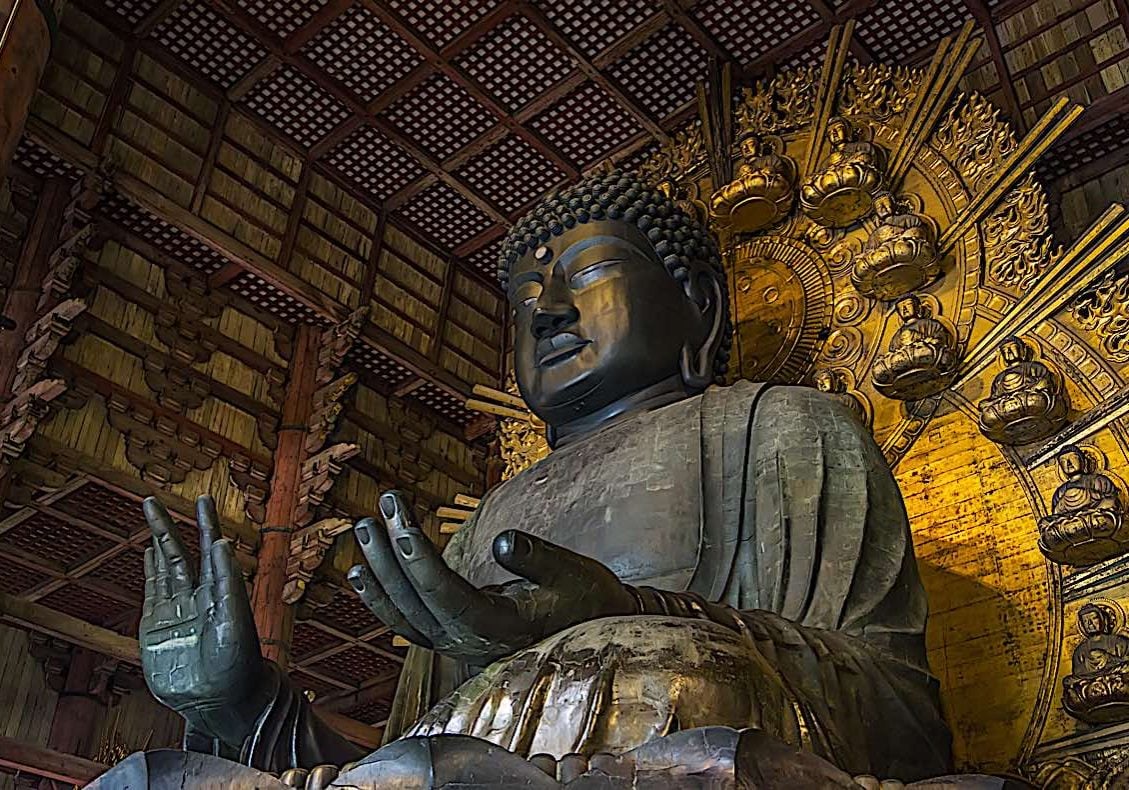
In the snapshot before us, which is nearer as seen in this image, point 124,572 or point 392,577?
point 392,577

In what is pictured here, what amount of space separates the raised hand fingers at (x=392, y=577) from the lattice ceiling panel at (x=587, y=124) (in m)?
4.22

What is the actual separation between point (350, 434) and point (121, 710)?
2748 mm

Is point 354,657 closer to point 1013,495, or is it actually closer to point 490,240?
point 490,240

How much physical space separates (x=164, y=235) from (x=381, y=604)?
5176mm

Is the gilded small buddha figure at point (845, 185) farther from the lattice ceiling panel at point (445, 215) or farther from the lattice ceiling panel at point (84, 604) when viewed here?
the lattice ceiling panel at point (84, 604)

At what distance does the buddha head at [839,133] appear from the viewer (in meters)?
4.10

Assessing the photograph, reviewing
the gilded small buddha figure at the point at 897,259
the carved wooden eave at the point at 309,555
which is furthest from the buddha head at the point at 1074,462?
the carved wooden eave at the point at 309,555

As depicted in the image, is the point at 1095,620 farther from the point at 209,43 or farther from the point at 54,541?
the point at 54,541

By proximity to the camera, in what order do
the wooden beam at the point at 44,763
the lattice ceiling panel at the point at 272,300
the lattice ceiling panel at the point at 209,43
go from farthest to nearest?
the lattice ceiling panel at the point at 272,300 → the wooden beam at the point at 44,763 → the lattice ceiling panel at the point at 209,43

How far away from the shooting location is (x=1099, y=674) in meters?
2.83

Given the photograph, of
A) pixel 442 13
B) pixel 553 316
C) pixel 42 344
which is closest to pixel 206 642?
pixel 553 316

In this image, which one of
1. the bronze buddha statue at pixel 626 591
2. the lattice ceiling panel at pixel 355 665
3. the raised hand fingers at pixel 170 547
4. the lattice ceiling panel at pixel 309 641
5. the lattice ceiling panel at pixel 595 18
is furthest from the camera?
the lattice ceiling panel at pixel 355 665

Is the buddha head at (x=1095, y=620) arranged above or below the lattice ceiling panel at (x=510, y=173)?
below

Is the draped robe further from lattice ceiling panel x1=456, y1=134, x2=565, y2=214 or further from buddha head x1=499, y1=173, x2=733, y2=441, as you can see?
lattice ceiling panel x1=456, y1=134, x2=565, y2=214
